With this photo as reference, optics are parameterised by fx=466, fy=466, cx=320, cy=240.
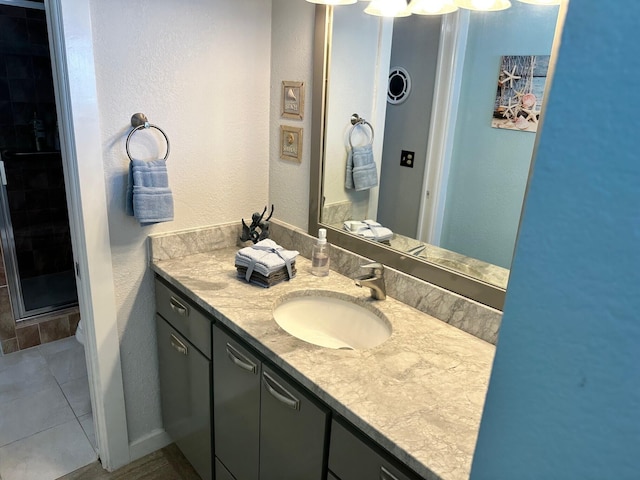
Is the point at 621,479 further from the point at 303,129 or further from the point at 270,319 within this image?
the point at 303,129

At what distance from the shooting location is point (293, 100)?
6.28 feet

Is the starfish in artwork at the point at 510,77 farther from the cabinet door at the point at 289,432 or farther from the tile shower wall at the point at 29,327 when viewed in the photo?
the tile shower wall at the point at 29,327

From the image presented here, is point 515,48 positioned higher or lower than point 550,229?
higher

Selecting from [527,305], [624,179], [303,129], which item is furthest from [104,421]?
[624,179]

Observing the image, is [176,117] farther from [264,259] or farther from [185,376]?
[185,376]

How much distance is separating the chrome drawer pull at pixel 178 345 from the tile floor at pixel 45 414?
2.33 feet

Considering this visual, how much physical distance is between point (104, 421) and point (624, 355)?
6.68 ft

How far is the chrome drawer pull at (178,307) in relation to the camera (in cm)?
170

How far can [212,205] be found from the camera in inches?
77.9

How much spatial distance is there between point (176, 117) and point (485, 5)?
1129 mm

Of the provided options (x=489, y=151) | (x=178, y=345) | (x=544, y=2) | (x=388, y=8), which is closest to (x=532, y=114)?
(x=489, y=151)

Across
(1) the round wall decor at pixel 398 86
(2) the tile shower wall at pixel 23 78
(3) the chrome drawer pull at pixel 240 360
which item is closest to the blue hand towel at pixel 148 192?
(3) the chrome drawer pull at pixel 240 360

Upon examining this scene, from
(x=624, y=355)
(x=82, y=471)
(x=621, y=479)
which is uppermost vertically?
(x=624, y=355)

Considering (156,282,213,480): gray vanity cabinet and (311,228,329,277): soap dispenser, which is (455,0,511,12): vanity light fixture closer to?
(311,228,329,277): soap dispenser
